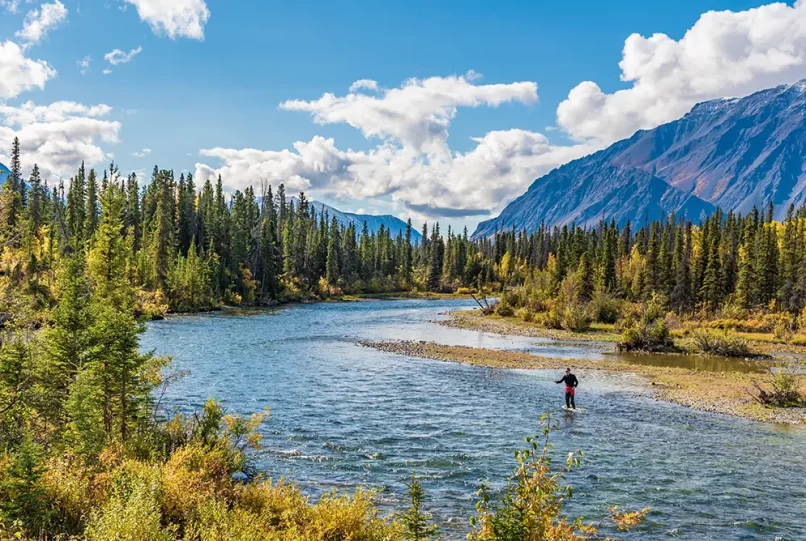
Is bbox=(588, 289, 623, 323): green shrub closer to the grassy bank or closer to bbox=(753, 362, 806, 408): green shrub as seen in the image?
the grassy bank

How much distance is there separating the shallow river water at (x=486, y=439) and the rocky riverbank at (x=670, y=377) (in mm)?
1669

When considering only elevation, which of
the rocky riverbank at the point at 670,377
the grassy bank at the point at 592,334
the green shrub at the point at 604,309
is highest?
the green shrub at the point at 604,309

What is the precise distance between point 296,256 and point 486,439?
119m

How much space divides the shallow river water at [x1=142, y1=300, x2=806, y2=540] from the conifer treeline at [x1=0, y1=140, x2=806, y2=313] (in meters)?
37.4

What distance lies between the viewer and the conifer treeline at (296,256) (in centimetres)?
8681

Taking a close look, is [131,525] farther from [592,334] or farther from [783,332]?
[783,332]

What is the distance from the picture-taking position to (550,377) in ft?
132

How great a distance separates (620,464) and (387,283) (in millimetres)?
147984

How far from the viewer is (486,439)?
2452 cm

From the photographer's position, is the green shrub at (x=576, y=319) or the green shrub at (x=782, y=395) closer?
the green shrub at (x=782, y=395)

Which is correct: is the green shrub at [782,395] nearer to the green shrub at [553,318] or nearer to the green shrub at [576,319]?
the green shrub at [576,319]

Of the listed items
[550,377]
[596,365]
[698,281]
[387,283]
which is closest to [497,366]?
[550,377]

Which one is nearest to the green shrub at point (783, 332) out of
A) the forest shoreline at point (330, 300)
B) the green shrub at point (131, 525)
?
the forest shoreline at point (330, 300)

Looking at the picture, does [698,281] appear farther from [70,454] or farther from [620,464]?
[70,454]
